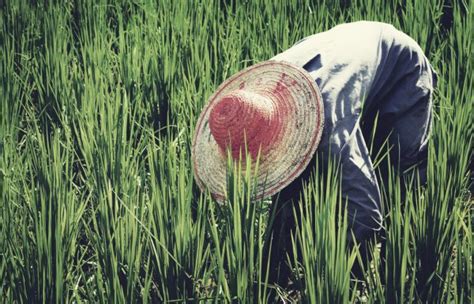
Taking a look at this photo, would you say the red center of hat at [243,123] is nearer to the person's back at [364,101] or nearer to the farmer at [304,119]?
the farmer at [304,119]

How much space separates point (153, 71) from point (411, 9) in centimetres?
106

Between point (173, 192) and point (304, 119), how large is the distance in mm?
382

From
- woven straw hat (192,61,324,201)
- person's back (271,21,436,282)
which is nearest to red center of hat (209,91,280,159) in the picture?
woven straw hat (192,61,324,201)

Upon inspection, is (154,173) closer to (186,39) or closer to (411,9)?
(186,39)

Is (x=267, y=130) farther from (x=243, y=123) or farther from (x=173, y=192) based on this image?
(x=173, y=192)

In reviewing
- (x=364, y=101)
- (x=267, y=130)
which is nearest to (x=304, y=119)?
(x=267, y=130)

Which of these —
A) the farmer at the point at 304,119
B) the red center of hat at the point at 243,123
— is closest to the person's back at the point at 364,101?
the farmer at the point at 304,119

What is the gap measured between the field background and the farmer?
0.06m

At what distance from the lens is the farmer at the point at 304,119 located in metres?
1.94

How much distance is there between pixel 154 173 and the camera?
2113 mm

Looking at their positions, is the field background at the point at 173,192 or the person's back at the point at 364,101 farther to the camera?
the person's back at the point at 364,101

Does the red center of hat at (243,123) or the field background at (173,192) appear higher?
the red center of hat at (243,123)

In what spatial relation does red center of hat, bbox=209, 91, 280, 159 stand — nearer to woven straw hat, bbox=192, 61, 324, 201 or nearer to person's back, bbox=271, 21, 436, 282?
woven straw hat, bbox=192, 61, 324, 201

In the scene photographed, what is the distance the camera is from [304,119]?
198 centimetres
